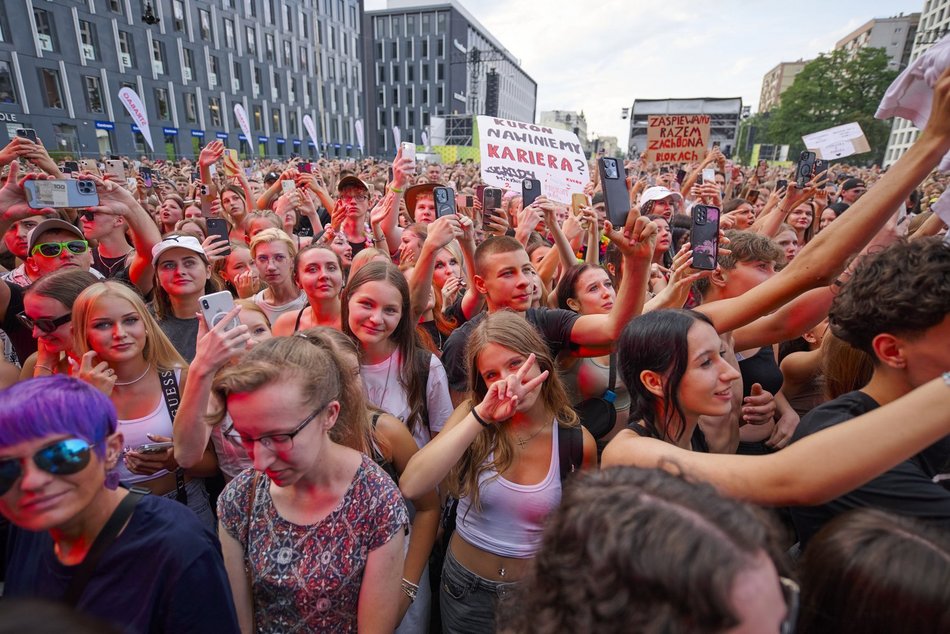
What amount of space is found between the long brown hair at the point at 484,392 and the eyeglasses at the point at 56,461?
51.7 inches

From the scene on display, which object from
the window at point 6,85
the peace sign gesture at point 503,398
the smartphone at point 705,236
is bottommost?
the peace sign gesture at point 503,398

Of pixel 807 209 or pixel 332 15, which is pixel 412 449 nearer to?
pixel 807 209

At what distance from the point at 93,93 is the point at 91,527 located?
126ft

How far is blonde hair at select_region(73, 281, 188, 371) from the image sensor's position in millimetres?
2289

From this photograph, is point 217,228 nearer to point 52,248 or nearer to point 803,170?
point 52,248

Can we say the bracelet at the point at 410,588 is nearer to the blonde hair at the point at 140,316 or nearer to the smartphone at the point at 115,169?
the blonde hair at the point at 140,316

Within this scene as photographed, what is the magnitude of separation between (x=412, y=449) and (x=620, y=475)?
143cm

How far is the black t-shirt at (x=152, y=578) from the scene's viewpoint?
4.00 feet

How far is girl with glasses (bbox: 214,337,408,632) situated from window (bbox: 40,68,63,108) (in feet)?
119

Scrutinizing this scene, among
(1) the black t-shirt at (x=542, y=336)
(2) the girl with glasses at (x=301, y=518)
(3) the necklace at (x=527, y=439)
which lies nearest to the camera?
(2) the girl with glasses at (x=301, y=518)

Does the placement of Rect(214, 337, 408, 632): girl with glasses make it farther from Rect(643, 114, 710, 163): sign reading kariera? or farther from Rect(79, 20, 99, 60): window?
Rect(79, 20, 99, 60): window

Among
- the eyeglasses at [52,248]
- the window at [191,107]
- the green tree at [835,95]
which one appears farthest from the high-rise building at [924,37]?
the eyeglasses at [52,248]

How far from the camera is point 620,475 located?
0.93m

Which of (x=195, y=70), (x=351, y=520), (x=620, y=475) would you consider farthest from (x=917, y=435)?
(x=195, y=70)
